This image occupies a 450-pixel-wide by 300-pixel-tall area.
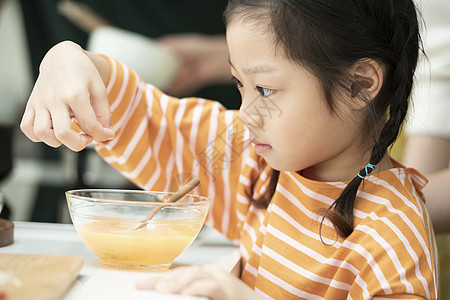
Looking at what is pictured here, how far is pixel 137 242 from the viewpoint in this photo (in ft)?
1.92

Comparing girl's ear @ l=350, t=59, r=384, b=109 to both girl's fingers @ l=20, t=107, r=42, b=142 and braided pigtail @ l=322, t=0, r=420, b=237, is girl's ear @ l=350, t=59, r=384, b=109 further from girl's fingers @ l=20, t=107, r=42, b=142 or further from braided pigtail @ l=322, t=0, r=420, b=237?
girl's fingers @ l=20, t=107, r=42, b=142

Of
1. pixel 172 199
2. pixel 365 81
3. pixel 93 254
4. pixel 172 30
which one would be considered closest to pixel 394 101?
pixel 365 81

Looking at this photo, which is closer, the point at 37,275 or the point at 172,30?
the point at 37,275

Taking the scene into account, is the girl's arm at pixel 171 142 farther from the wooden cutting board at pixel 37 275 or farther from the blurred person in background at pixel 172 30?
the blurred person in background at pixel 172 30

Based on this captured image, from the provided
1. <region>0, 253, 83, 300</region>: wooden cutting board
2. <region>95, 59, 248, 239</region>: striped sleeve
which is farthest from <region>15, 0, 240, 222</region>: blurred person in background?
<region>0, 253, 83, 300</region>: wooden cutting board

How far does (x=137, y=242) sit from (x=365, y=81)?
1.25 ft

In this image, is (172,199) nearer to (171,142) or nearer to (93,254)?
(93,254)

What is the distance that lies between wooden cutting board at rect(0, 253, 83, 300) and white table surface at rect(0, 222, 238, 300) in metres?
0.02

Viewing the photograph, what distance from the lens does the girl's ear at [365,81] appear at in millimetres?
738

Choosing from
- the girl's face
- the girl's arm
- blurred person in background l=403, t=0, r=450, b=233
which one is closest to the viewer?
the girl's face

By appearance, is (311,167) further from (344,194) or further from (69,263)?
(69,263)

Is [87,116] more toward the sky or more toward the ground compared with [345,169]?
more toward the sky

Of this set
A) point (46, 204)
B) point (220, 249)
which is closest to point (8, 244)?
point (220, 249)

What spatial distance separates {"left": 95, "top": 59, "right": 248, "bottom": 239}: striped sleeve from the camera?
35.0 inches
